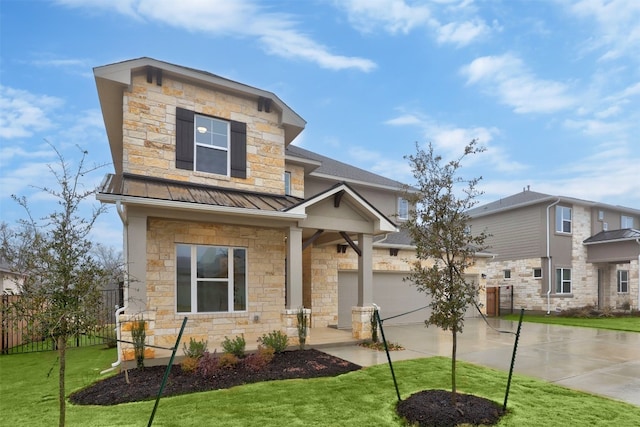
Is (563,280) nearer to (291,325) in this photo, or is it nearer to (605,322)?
(605,322)

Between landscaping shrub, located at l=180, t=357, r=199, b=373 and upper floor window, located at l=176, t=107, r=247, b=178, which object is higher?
upper floor window, located at l=176, t=107, r=247, b=178

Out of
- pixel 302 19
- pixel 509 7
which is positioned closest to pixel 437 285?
pixel 302 19

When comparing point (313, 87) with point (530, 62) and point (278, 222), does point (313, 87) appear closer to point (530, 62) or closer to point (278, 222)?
point (530, 62)

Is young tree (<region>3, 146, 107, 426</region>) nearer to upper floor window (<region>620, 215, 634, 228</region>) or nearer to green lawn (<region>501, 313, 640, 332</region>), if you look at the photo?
green lawn (<region>501, 313, 640, 332</region>)

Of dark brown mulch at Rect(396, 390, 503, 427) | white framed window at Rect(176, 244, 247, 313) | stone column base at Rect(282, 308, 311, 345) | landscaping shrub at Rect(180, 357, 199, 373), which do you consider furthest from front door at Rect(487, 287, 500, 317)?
landscaping shrub at Rect(180, 357, 199, 373)

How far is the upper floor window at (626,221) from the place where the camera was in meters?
21.6

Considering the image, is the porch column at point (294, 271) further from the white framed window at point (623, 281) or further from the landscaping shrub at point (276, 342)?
the white framed window at point (623, 281)

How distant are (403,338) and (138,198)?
8.56m

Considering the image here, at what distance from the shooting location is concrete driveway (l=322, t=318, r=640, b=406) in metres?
6.58

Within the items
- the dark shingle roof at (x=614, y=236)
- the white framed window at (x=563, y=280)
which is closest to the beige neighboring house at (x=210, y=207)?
the white framed window at (x=563, y=280)

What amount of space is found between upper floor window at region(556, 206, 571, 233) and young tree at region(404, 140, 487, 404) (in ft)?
55.9

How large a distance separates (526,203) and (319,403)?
58.8ft

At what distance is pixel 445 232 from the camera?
5125 millimetres

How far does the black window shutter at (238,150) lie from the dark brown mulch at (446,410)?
685 centimetres
